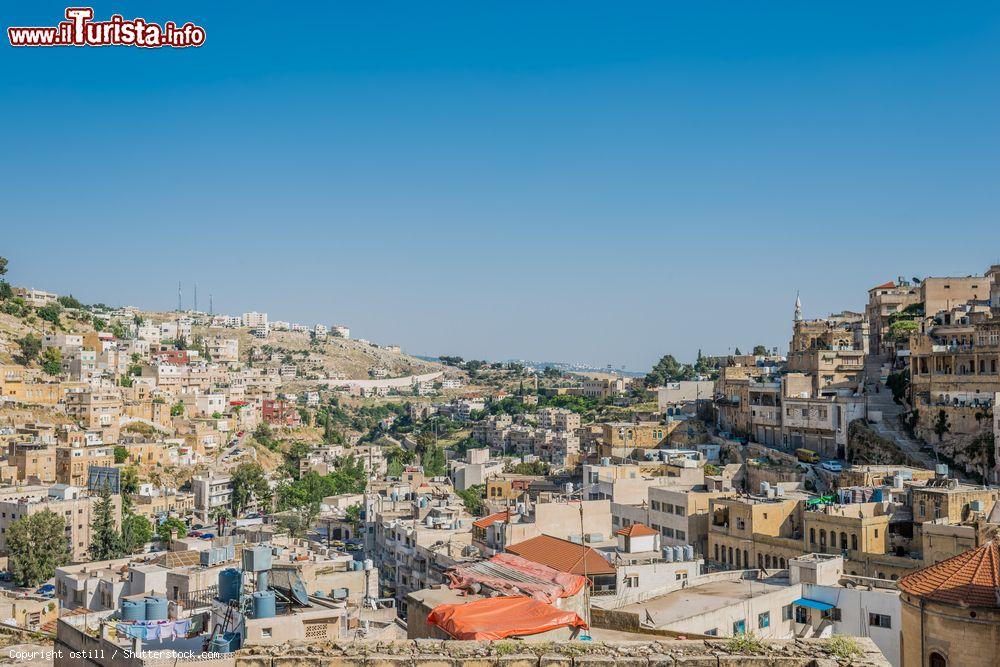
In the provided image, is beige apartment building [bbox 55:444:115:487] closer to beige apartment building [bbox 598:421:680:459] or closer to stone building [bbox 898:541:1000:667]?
beige apartment building [bbox 598:421:680:459]

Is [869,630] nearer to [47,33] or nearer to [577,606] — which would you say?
[577,606]

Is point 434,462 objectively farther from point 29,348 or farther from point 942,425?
point 942,425

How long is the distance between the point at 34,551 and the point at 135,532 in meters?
7.27

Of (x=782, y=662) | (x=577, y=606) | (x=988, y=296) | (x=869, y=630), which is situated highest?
(x=988, y=296)

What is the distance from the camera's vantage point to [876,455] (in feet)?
118

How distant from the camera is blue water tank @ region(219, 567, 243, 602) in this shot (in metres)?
12.0

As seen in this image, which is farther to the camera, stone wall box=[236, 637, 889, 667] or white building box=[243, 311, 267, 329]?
white building box=[243, 311, 267, 329]

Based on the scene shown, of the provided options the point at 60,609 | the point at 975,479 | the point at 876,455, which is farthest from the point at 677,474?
the point at 60,609

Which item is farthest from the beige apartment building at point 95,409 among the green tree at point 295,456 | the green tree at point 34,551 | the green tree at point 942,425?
the green tree at point 942,425

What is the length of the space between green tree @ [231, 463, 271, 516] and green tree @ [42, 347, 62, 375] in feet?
78.9

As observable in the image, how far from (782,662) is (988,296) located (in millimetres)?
45957

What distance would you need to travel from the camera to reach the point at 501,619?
1032 centimetres

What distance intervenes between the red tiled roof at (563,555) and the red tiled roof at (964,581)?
7125mm

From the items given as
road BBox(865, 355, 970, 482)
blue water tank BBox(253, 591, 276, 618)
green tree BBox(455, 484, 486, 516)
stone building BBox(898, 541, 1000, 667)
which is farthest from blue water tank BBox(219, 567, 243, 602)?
road BBox(865, 355, 970, 482)
